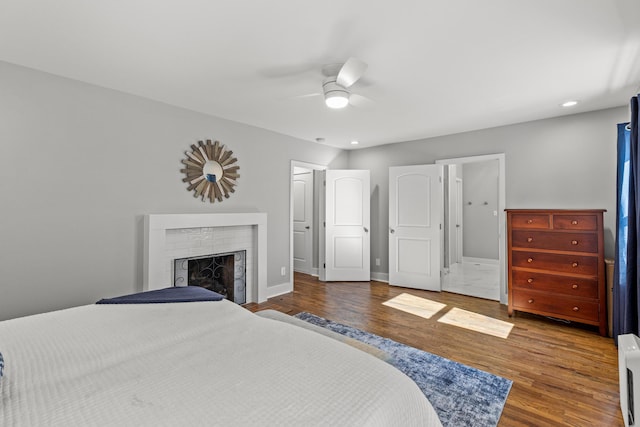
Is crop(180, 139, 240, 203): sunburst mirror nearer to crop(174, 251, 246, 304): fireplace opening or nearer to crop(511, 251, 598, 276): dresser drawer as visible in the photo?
crop(174, 251, 246, 304): fireplace opening

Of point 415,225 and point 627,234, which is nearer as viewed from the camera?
point 627,234

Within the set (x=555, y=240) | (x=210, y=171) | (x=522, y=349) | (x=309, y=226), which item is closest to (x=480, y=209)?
(x=555, y=240)

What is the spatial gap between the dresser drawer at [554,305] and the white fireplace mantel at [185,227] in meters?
3.12

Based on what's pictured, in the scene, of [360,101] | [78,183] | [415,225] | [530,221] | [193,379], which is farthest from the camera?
[415,225]

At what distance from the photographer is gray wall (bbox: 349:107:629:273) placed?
3.27m

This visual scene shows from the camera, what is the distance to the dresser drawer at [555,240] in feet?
9.91

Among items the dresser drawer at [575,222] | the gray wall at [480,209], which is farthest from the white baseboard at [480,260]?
the dresser drawer at [575,222]

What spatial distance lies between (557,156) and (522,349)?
2.39m

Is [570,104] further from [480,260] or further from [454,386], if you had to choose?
[480,260]

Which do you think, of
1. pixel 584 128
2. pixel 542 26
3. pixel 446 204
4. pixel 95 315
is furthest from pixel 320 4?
pixel 446 204

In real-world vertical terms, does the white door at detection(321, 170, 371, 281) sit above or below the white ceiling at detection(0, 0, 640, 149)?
below

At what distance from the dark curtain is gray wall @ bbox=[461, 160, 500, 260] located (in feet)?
12.2

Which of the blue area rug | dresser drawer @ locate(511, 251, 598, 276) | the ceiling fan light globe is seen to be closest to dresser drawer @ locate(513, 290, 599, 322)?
dresser drawer @ locate(511, 251, 598, 276)

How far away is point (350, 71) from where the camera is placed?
2.14 metres
